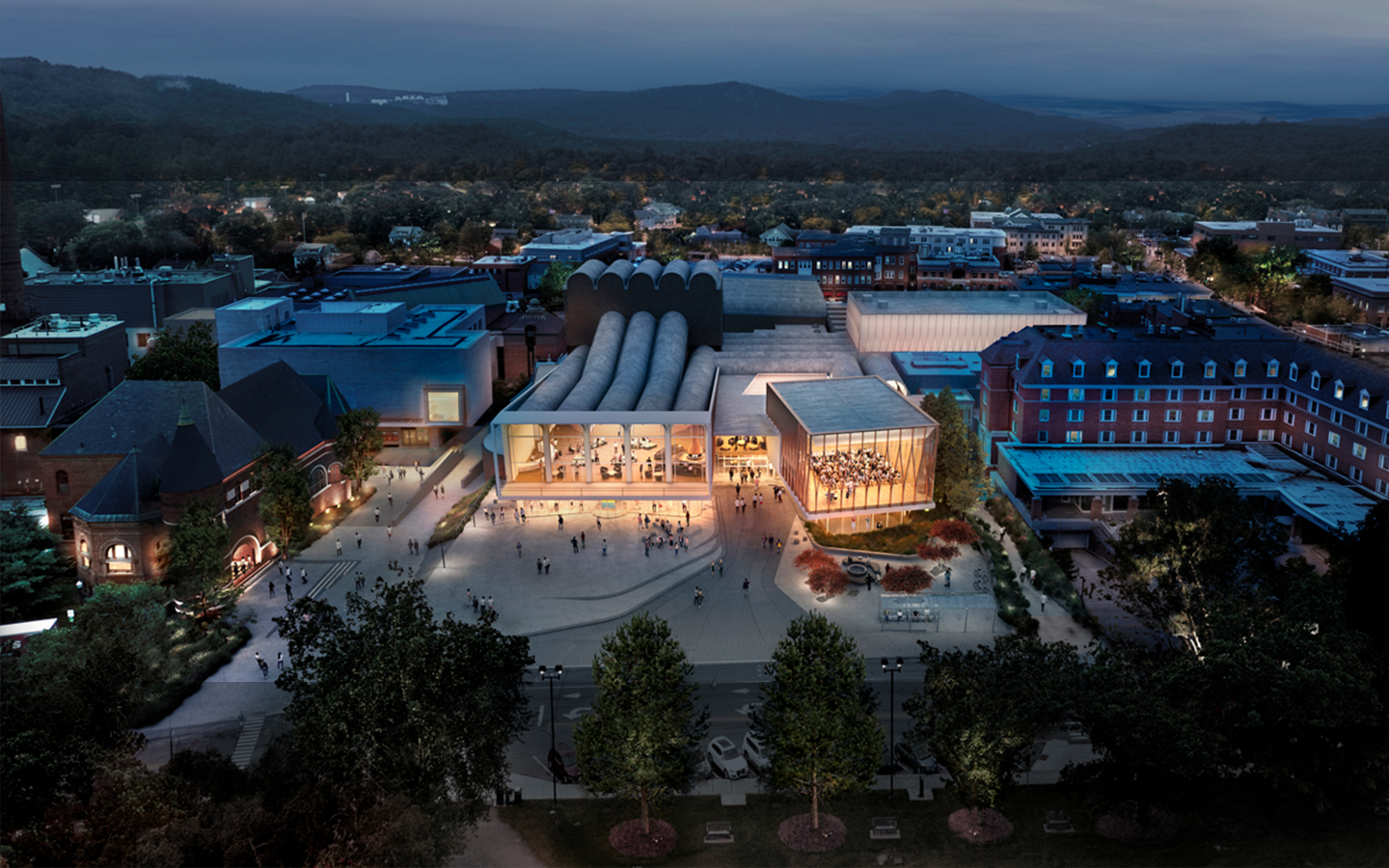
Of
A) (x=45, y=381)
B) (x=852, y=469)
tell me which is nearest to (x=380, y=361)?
(x=45, y=381)

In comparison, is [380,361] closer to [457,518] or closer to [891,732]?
[457,518]

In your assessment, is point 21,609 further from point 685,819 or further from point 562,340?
point 562,340

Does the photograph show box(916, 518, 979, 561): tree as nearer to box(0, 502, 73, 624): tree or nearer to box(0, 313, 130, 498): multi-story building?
box(0, 502, 73, 624): tree

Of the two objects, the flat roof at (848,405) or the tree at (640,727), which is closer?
the tree at (640,727)

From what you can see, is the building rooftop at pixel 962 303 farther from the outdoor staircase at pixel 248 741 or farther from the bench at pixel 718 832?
the outdoor staircase at pixel 248 741

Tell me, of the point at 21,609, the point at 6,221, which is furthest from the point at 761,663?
the point at 6,221

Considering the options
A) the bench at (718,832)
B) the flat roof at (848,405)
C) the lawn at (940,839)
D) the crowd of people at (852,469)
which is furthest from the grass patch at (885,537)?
the bench at (718,832)

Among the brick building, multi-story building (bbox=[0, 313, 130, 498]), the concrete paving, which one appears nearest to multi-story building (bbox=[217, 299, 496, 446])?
multi-story building (bbox=[0, 313, 130, 498])
